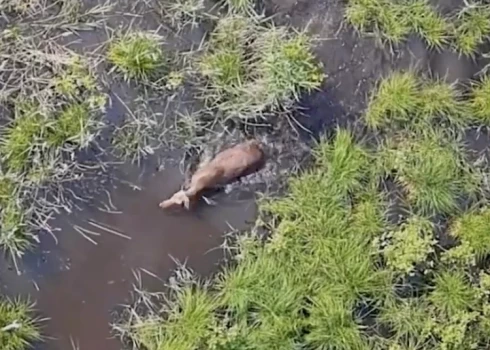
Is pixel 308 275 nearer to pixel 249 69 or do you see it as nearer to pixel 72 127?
pixel 249 69

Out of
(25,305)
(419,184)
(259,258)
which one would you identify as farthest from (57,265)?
(419,184)

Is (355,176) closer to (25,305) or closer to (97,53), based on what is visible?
(97,53)

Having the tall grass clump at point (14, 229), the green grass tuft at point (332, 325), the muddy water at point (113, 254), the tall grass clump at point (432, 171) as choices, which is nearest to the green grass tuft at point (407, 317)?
the green grass tuft at point (332, 325)

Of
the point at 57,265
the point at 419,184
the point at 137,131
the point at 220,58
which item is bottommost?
the point at 57,265

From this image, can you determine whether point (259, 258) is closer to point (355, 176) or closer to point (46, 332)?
point (355, 176)

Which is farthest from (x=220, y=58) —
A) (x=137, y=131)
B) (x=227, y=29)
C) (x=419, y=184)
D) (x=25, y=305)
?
(x=25, y=305)

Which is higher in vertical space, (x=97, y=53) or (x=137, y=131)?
(x=97, y=53)

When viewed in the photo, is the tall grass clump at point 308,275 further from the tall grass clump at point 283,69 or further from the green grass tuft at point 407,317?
the tall grass clump at point 283,69
